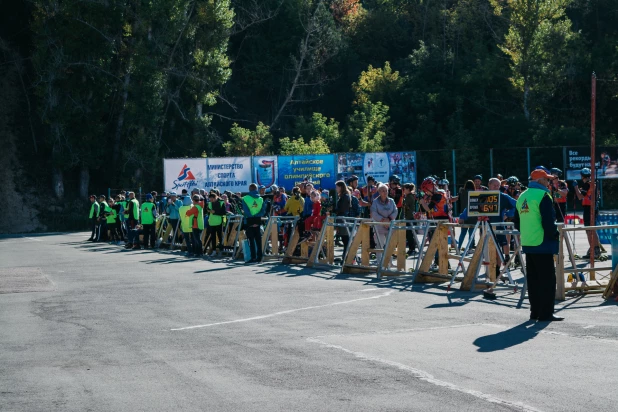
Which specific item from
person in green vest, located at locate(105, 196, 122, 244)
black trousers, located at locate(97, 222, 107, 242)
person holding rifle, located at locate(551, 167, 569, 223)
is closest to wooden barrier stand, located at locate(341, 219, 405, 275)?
person holding rifle, located at locate(551, 167, 569, 223)

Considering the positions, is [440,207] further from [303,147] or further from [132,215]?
[303,147]

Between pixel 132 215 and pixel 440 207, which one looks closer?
pixel 440 207

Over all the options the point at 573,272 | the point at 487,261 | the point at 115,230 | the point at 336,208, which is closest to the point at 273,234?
the point at 336,208

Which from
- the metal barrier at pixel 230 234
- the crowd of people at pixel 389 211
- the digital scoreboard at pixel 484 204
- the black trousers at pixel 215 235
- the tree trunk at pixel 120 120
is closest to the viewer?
Result: the crowd of people at pixel 389 211

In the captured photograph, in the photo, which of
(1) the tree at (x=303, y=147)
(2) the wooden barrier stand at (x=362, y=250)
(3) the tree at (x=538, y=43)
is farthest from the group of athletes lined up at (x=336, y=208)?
(3) the tree at (x=538, y=43)

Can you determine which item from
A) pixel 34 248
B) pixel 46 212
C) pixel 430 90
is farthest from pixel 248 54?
pixel 34 248

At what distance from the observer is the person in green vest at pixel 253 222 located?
75.0 feet

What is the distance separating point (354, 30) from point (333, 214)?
51458mm

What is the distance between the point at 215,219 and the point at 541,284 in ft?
50.6

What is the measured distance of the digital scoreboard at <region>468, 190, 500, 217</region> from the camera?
48.6 ft

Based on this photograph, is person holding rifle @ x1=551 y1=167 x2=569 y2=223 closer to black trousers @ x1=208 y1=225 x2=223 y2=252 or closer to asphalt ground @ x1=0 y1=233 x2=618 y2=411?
asphalt ground @ x1=0 y1=233 x2=618 y2=411

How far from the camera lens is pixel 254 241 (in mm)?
23078

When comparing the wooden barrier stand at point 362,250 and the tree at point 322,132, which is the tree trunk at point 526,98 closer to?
the tree at point 322,132

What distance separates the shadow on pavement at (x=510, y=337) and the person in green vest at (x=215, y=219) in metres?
15.3
